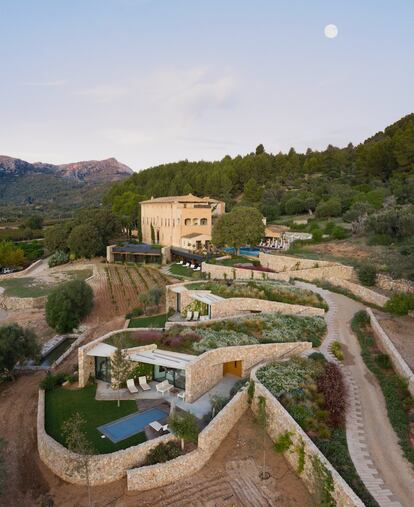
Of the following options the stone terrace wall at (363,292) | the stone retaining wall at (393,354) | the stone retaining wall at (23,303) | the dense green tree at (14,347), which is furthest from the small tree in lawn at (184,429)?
the stone retaining wall at (23,303)

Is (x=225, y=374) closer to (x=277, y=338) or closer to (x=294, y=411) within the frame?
(x=277, y=338)

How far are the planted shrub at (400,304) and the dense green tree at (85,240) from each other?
35121 millimetres

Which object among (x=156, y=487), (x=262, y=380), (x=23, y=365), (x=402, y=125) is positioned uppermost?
(x=402, y=125)

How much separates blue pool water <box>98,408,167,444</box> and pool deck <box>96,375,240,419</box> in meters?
0.54

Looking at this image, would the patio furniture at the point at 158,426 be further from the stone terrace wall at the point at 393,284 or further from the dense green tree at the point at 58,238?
the dense green tree at the point at 58,238

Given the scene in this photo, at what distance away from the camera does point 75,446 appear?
38.1 ft

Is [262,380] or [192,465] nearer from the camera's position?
[192,465]

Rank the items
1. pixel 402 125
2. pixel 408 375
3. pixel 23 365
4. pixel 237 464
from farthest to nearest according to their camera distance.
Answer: pixel 402 125 < pixel 23 365 < pixel 408 375 < pixel 237 464

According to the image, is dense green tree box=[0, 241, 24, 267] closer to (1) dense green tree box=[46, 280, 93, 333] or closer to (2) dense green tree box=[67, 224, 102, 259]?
(2) dense green tree box=[67, 224, 102, 259]

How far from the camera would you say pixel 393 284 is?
952 inches

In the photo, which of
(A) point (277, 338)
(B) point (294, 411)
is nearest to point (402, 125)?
(A) point (277, 338)

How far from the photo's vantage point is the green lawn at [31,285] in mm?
34000

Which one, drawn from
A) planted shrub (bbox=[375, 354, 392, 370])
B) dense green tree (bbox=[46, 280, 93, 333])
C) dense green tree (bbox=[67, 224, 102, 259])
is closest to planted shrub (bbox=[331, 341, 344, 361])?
planted shrub (bbox=[375, 354, 392, 370])

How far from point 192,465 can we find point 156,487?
116cm
